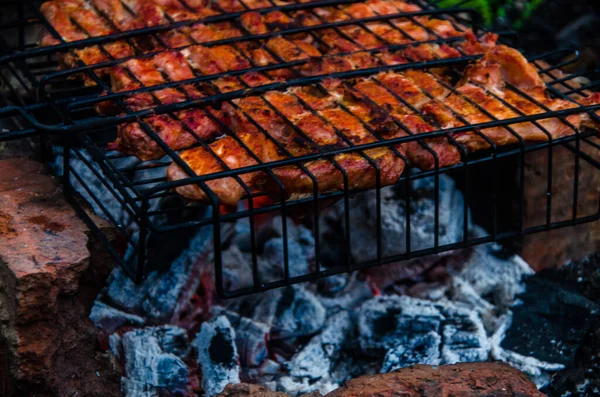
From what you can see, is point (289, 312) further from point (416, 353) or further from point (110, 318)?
point (110, 318)

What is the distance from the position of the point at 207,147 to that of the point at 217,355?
791 mm

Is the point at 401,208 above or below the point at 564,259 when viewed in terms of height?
above

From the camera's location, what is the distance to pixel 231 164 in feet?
7.82

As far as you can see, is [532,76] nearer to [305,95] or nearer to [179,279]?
[305,95]

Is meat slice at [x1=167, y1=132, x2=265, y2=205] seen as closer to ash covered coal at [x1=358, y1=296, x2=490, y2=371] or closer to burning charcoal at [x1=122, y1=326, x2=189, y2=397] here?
burning charcoal at [x1=122, y1=326, x2=189, y2=397]

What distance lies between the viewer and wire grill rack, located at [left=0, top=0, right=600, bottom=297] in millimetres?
2348

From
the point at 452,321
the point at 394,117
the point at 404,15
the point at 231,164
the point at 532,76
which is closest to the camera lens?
the point at 231,164

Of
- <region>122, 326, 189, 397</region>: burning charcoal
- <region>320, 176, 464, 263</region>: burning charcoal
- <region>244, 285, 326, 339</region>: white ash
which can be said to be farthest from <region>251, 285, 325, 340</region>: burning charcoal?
<region>122, 326, 189, 397</region>: burning charcoal

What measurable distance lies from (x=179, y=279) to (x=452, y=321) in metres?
1.01

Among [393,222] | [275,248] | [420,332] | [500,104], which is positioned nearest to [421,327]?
[420,332]

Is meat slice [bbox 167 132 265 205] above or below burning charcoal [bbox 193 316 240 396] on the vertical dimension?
above

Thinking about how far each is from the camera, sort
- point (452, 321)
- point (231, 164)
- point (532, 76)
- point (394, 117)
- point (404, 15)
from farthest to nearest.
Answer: point (404, 15), point (452, 321), point (532, 76), point (394, 117), point (231, 164)

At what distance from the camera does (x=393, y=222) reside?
10.7 feet

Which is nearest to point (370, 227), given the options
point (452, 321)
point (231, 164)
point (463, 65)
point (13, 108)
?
point (452, 321)
